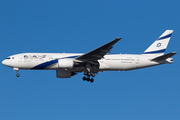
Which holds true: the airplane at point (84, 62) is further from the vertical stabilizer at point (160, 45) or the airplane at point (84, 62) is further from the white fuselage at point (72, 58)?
the vertical stabilizer at point (160, 45)

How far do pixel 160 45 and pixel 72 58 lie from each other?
11.9 metres

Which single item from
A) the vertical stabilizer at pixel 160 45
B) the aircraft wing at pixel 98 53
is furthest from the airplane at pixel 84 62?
the vertical stabilizer at pixel 160 45

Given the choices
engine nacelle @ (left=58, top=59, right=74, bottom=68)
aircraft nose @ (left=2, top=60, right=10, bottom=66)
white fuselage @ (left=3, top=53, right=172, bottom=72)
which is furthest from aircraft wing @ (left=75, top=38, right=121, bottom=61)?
aircraft nose @ (left=2, top=60, right=10, bottom=66)

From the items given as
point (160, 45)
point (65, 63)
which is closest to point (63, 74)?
point (65, 63)

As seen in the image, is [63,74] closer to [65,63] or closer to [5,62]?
[65,63]

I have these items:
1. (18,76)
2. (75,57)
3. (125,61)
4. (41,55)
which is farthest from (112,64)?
(18,76)

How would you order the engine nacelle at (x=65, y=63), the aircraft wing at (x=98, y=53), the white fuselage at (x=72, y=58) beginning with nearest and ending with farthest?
the aircraft wing at (x=98, y=53), the engine nacelle at (x=65, y=63), the white fuselage at (x=72, y=58)

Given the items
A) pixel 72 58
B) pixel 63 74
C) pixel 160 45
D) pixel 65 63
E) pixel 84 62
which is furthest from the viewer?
pixel 160 45

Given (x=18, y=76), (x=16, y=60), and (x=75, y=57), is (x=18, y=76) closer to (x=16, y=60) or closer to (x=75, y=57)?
(x=16, y=60)

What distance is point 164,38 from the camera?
42.9 meters

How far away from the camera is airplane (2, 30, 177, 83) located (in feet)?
123

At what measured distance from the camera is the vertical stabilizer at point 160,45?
138ft

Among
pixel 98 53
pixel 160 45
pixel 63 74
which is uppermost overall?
pixel 160 45

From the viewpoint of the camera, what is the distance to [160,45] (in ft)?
139
